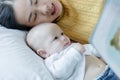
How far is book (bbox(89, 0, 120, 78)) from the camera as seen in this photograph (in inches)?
23.3

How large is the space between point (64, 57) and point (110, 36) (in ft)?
1.14

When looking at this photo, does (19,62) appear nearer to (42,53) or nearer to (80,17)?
(42,53)

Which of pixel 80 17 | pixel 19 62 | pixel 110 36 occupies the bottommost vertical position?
pixel 19 62

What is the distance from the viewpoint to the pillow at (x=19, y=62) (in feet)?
2.94

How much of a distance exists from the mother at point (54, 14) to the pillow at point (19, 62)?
4.9 inches

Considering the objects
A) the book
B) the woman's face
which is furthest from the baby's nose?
the book

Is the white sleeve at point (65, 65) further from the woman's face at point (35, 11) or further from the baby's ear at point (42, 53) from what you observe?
the woman's face at point (35, 11)

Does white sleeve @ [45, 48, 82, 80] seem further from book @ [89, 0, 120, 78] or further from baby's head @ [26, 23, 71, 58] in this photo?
book @ [89, 0, 120, 78]

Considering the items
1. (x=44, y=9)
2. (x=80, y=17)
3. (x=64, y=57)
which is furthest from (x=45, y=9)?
(x=64, y=57)

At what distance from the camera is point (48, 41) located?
1.00 metres

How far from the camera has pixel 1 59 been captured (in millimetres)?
943

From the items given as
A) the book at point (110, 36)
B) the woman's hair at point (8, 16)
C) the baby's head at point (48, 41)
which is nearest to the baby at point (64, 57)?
the baby's head at point (48, 41)

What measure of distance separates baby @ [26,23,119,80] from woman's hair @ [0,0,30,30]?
0.13 metres

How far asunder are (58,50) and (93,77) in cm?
17
